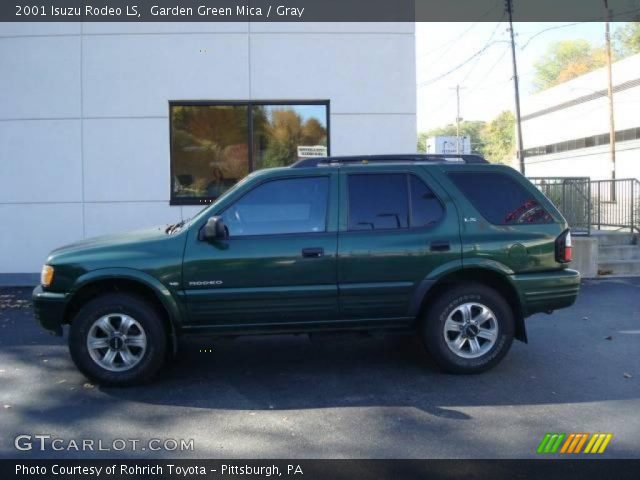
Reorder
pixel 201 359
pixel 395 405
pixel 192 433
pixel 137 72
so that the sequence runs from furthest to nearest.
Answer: pixel 137 72 < pixel 201 359 < pixel 395 405 < pixel 192 433

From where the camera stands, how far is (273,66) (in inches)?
436

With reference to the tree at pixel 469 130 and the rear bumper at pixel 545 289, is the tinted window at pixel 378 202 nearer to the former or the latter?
the rear bumper at pixel 545 289

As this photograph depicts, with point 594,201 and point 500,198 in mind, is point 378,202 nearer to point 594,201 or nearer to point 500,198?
point 500,198

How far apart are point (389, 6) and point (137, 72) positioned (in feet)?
14.5

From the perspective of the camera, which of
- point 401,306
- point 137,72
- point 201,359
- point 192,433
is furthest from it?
point 137,72

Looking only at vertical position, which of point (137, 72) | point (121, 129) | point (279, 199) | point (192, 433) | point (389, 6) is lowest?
point (192, 433)

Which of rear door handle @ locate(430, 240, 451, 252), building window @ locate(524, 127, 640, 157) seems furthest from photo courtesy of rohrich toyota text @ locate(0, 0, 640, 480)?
building window @ locate(524, 127, 640, 157)

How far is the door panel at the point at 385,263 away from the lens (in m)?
5.79

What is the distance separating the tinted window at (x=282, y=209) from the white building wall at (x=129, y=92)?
540 cm

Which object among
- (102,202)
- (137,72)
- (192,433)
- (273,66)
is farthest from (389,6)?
(192,433)

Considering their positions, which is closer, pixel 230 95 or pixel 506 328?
pixel 506 328

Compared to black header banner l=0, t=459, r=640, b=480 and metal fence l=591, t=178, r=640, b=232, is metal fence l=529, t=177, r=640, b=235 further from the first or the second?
black header banner l=0, t=459, r=640, b=480

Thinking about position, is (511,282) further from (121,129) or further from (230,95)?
(121,129)

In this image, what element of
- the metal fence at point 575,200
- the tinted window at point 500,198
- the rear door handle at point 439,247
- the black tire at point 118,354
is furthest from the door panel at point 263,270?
the metal fence at point 575,200
